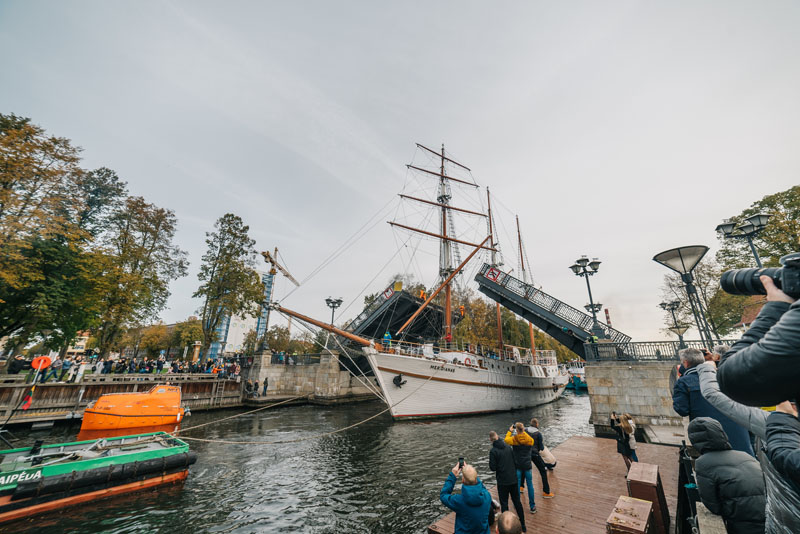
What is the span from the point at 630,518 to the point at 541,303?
14465 mm

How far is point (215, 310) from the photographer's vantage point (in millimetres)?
25109

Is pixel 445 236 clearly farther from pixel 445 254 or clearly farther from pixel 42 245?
pixel 42 245

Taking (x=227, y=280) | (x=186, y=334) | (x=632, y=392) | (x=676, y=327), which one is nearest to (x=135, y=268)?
(x=227, y=280)

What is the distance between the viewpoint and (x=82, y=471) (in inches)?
281

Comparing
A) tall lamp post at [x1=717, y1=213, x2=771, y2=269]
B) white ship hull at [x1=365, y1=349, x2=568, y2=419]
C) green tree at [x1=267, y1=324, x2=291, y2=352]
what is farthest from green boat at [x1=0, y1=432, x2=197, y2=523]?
green tree at [x1=267, y1=324, x2=291, y2=352]

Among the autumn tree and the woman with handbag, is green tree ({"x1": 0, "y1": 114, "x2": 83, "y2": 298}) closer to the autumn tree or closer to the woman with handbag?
the autumn tree

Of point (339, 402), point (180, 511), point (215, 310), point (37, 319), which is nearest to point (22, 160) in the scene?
point (37, 319)

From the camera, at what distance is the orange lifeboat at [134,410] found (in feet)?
40.9

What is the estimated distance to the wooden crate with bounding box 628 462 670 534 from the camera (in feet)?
13.0

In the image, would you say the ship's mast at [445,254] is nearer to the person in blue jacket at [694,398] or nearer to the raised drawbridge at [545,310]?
the raised drawbridge at [545,310]

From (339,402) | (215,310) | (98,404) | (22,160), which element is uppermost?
(22,160)

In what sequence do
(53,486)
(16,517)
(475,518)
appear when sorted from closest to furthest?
(475,518) → (16,517) → (53,486)

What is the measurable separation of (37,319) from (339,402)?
19.3m

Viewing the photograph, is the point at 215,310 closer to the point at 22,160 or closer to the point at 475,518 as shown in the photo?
the point at 22,160
